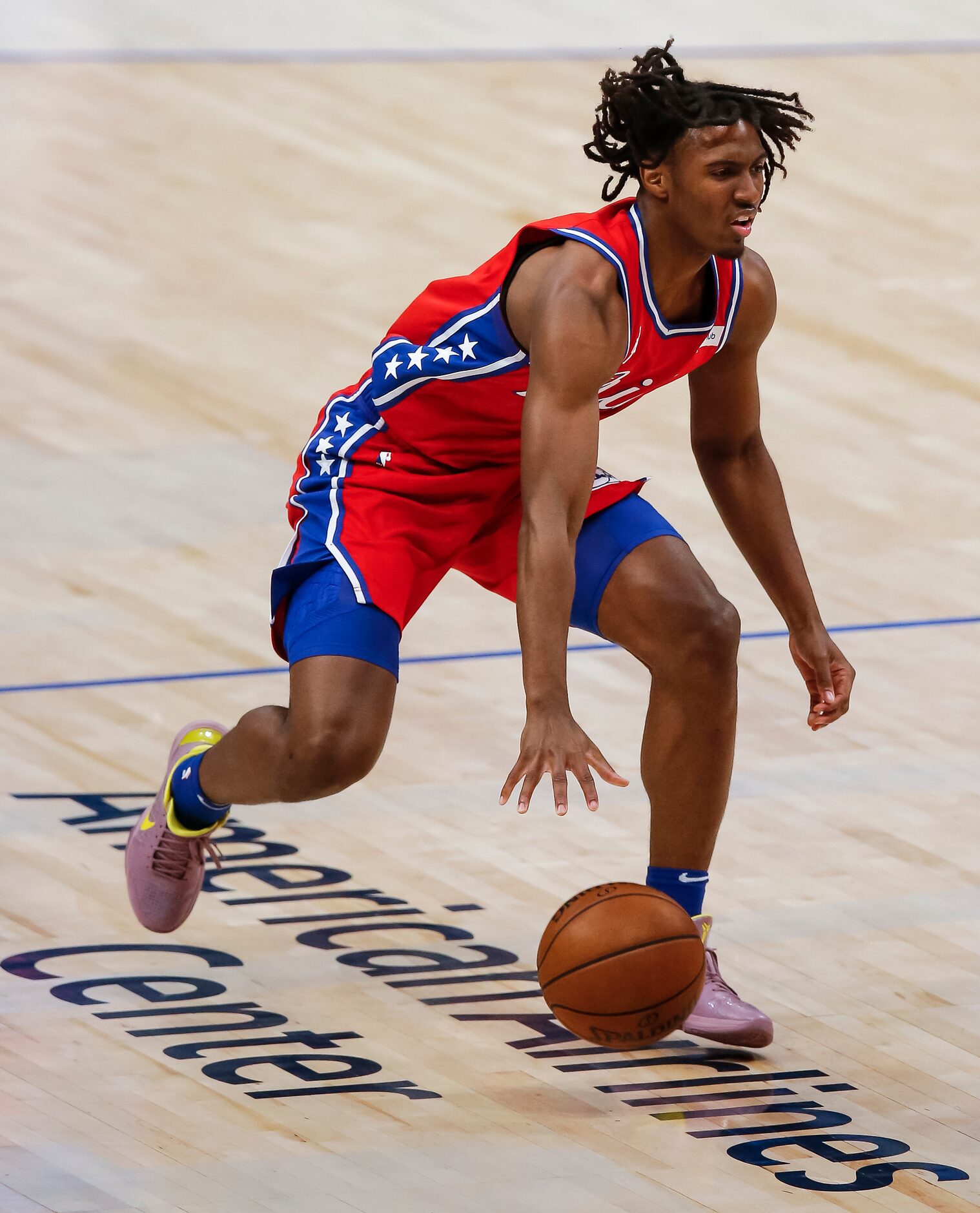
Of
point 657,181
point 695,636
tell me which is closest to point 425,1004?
point 695,636

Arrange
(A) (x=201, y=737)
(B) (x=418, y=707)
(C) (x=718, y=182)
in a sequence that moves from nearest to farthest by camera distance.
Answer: (C) (x=718, y=182) < (A) (x=201, y=737) < (B) (x=418, y=707)

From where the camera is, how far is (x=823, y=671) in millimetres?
4461

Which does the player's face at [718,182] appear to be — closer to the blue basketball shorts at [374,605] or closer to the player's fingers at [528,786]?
the blue basketball shorts at [374,605]

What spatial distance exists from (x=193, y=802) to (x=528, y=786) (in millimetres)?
1194

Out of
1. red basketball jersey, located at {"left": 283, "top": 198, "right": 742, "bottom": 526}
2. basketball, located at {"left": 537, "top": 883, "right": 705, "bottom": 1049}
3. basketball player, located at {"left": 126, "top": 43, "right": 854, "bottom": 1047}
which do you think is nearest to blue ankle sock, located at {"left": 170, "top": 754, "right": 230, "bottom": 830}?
basketball player, located at {"left": 126, "top": 43, "right": 854, "bottom": 1047}

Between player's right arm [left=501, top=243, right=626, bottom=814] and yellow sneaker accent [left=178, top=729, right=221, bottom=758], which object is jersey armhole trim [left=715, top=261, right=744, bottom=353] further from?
yellow sneaker accent [left=178, top=729, right=221, bottom=758]

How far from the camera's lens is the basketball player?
3.82 meters

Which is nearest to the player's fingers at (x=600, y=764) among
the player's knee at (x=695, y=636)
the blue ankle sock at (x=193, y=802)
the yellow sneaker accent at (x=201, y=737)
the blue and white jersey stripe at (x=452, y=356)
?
the player's knee at (x=695, y=636)

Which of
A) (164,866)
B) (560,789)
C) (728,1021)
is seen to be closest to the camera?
(560,789)

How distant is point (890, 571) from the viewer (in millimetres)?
7062

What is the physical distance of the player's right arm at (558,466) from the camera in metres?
3.64

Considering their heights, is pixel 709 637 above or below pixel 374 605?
above

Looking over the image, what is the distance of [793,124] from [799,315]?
5.35 metres

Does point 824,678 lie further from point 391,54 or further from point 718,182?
point 391,54
